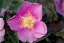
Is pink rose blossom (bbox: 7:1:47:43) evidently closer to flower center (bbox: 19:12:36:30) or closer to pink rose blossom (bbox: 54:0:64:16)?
flower center (bbox: 19:12:36:30)

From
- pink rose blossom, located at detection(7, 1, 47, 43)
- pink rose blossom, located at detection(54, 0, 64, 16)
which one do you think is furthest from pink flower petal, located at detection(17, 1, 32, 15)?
pink rose blossom, located at detection(54, 0, 64, 16)

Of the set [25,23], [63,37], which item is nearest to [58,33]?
[63,37]

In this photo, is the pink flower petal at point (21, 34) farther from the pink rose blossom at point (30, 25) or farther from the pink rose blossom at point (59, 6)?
the pink rose blossom at point (59, 6)

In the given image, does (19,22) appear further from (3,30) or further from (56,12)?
(56,12)

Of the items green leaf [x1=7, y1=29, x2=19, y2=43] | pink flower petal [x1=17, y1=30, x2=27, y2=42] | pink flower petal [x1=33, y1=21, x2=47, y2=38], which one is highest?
pink flower petal [x1=33, y1=21, x2=47, y2=38]

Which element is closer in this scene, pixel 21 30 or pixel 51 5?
pixel 21 30

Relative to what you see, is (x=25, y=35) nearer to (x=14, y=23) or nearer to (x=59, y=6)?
→ (x=14, y=23)

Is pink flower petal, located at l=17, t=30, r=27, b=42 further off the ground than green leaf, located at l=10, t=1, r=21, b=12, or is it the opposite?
green leaf, located at l=10, t=1, r=21, b=12
